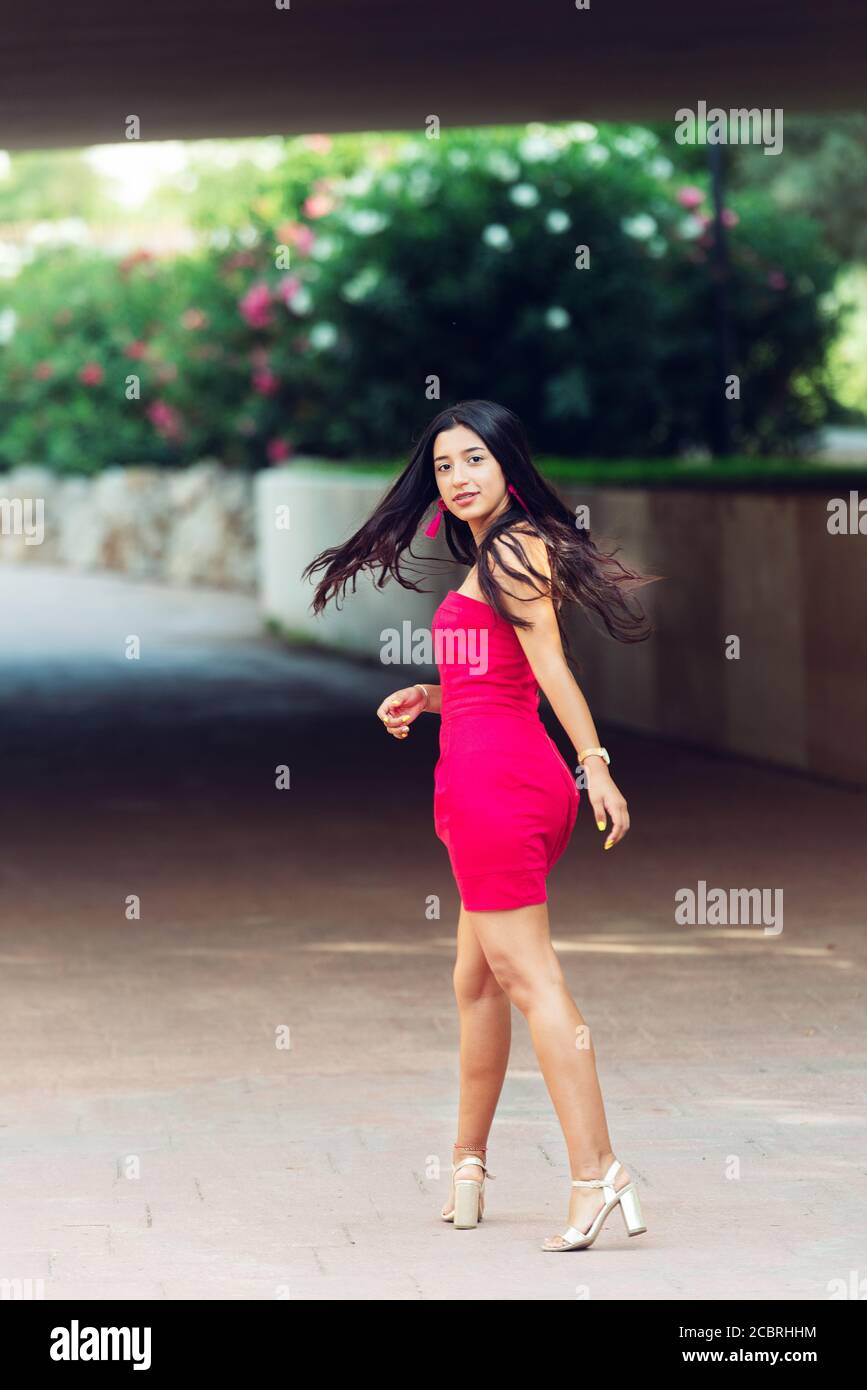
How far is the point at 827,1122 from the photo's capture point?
5.94 meters

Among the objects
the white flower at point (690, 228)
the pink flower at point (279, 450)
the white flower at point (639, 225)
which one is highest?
the white flower at point (690, 228)

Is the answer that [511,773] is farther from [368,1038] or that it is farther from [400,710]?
[368,1038]

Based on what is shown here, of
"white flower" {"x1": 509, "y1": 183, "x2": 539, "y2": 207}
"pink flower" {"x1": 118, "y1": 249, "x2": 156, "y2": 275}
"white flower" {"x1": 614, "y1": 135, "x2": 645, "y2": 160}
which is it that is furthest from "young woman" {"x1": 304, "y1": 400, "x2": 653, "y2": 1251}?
"pink flower" {"x1": 118, "y1": 249, "x2": 156, "y2": 275}

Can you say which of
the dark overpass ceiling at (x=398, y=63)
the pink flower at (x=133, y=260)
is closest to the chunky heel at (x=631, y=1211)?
the dark overpass ceiling at (x=398, y=63)

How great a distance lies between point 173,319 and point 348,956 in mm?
20692

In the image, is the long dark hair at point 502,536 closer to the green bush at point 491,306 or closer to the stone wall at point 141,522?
the green bush at point 491,306

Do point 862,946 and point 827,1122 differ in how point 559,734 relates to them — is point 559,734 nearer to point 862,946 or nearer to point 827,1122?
point 862,946

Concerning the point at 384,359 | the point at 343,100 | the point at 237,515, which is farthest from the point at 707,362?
the point at 343,100

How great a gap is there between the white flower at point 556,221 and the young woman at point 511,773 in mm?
16944

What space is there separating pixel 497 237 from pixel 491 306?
64cm

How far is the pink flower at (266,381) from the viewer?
967 inches

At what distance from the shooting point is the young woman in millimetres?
4996

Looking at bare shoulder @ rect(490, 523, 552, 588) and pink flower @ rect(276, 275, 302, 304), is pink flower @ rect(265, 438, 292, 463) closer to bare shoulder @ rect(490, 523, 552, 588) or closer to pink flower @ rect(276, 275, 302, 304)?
pink flower @ rect(276, 275, 302, 304)

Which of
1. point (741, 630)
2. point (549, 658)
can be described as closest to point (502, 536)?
point (549, 658)
